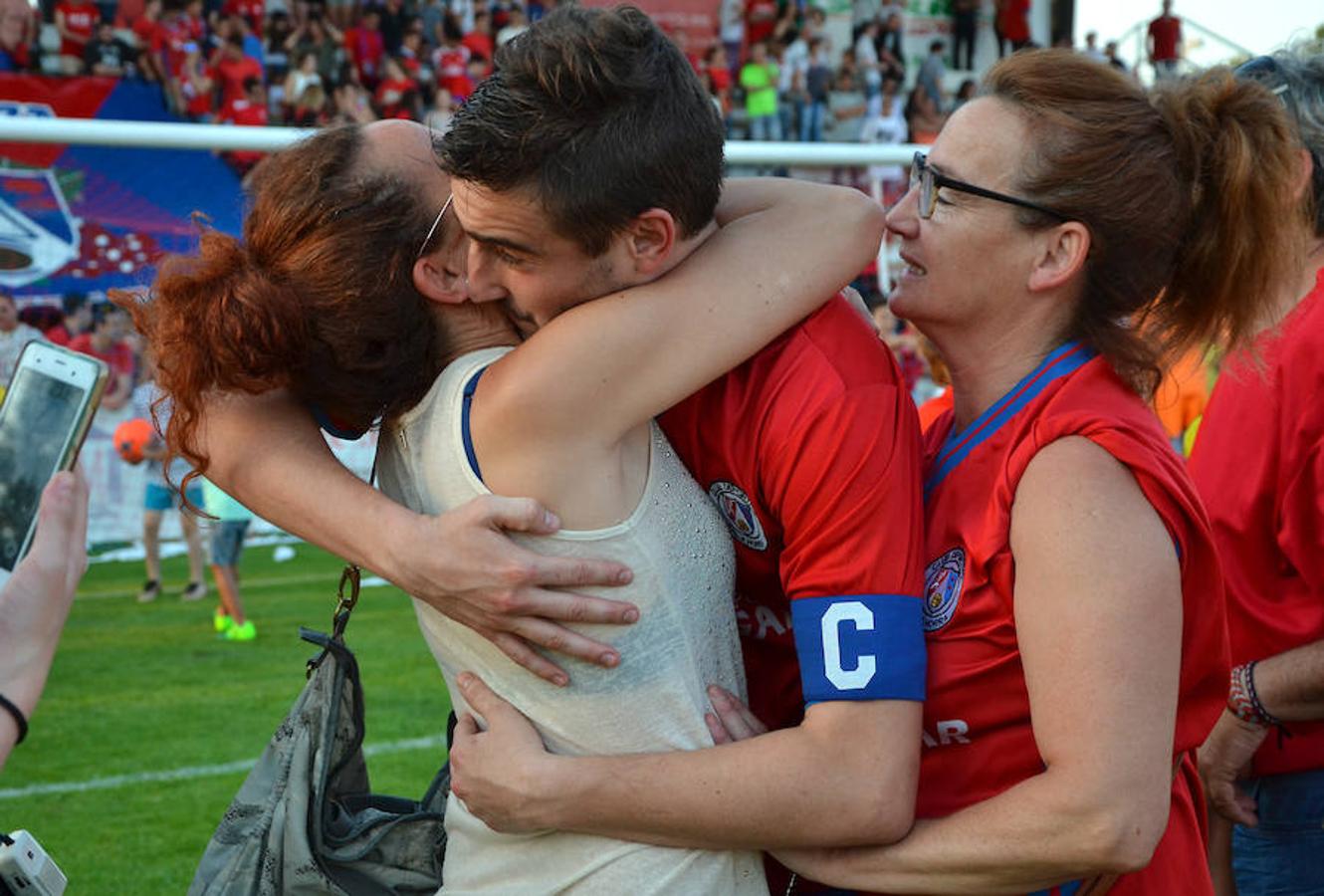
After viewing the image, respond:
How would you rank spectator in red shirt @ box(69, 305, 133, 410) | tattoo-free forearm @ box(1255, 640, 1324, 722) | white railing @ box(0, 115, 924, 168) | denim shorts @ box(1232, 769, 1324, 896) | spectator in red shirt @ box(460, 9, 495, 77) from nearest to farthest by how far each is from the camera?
tattoo-free forearm @ box(1255, 640, 1324, 722) < denim shorts @ box(1232, 769, 1324, 896) < white railing @ box(0, 115, 924, 168) < spectator in red shirt @ box(69, 305, 133, 410) < spectator in red shirt @ box(460, 9, 495, 77)

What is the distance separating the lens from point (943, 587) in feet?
6.34

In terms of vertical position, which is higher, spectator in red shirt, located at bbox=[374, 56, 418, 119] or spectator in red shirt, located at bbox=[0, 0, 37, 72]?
spectator in red shirt, located at bbox=[0, 0, 37, 72]

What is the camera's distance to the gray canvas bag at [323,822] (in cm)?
Result: 208

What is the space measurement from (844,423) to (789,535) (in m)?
0.16

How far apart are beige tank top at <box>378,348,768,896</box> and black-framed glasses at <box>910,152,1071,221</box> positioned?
54 cm

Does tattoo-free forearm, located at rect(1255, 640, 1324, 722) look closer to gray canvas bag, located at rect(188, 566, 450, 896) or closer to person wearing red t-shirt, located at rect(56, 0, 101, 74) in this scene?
gray canvas bag, located at rect(188, 566, 450, 896)

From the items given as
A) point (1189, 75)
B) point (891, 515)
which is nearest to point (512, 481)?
point (891, 515)

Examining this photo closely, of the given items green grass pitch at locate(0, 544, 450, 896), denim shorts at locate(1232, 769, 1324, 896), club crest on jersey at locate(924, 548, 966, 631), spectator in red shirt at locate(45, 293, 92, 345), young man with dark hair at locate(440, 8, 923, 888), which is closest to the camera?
young man with dark hair at locate(440, 8, 923, 888)

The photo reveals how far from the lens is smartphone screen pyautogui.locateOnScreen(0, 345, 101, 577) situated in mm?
2041

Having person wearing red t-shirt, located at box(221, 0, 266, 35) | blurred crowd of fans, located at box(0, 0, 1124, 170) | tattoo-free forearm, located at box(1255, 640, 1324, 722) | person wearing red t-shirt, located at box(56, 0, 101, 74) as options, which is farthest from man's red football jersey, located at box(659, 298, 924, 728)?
person wearing red t-shirt, located at box(221, 0, 266, 35)

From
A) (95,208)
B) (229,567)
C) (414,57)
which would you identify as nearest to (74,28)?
(414,57)

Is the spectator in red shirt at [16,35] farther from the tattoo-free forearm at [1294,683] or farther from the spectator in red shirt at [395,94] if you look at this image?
the tattoo-free forearm at [1294,683]

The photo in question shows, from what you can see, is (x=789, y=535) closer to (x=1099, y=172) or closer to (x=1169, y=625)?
(x=1169, y=625)

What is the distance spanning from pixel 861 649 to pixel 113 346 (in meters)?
9.50
